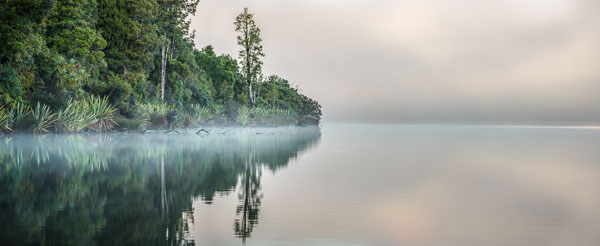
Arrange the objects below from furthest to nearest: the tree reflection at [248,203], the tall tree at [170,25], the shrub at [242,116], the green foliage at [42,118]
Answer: the shrub at [242,116]
the tall tree at [170,25]
the green foliage at [42,118]
the tree reflection at [248,203]

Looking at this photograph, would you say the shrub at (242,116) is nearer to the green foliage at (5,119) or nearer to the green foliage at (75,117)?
the green foliage at (75,117)

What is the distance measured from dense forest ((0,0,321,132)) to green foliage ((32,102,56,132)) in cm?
6

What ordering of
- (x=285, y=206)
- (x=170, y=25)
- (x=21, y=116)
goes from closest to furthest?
1. (x=285, y=206)
2. (x=21, y=116)
3. (x=170, y=25)

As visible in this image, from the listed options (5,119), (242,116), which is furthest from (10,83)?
(242,116)

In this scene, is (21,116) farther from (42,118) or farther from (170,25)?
(170,25)

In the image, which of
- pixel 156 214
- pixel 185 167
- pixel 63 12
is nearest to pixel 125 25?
pixel 63 12

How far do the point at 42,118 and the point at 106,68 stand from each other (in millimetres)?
8115

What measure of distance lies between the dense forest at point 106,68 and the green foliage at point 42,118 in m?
0.06

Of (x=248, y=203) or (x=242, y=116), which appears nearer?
(x=248, y=203)

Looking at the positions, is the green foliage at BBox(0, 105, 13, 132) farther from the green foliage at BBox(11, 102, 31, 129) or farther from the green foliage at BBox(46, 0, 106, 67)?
the green foliage at BBox(46, 0, 106, 67)

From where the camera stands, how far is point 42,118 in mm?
23141

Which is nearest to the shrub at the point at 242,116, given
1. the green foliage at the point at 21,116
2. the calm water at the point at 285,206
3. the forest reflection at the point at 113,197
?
the green foliage at the point at 21,116

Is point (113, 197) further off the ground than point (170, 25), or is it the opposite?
point (170, 25)

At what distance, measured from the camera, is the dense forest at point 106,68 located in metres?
21.0
